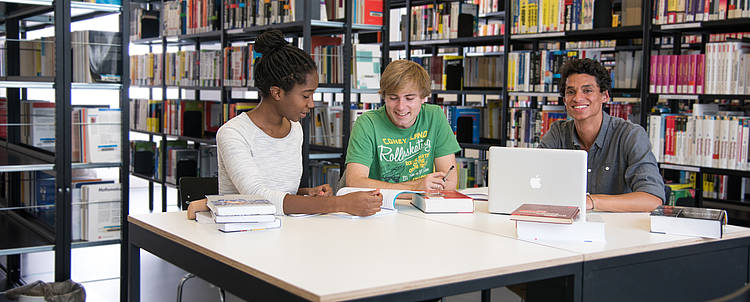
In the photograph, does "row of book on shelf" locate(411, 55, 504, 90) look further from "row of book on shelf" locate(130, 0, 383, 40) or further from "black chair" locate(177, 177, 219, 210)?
"black chair" locate(177, 177, 219, 210)

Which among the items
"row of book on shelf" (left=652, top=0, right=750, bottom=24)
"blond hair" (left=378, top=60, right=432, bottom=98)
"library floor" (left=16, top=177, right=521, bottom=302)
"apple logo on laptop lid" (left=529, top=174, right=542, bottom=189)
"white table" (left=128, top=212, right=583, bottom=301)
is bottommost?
"library floor" (left=16, top=177, right=521, bottom=302)

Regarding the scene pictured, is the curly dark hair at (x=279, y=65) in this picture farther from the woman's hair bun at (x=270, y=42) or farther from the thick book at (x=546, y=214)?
the thick book at (x=546, y=214)

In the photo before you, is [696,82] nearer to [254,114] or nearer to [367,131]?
[367,131]

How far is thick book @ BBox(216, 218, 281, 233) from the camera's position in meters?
1.95

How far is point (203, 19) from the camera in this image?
547 centimetres

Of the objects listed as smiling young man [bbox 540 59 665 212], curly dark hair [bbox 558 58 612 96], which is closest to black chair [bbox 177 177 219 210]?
smiling young man [bbox 540 59 665 212]

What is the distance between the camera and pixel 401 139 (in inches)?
111

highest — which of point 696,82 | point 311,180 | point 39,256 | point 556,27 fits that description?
point 556,27


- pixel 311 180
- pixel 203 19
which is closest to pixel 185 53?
pixel 203 19

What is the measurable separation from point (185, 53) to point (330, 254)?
4.62 metres

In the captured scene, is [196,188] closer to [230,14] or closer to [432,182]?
[432,182]

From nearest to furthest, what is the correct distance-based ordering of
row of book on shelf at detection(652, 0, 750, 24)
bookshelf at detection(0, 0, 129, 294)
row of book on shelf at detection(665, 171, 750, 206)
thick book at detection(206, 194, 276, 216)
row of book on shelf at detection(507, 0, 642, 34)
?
thick book at detection(206, 194, 276, 216)
bookshelf at detection(0, 0, 129, 294)
row of book on shelf at detection(652, 0, 750, 24)
row of book on shelf at detection(665, 171, 750, 206)
row of book on shelf at detection(507, 0, 642, 34)

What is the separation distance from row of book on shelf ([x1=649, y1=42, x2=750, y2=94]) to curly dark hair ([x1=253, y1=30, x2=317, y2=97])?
A: 2305mm

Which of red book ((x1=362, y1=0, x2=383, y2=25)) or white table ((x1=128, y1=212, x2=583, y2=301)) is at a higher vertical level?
red book ((x1=362, y1=0, x2=383, y2=25))
